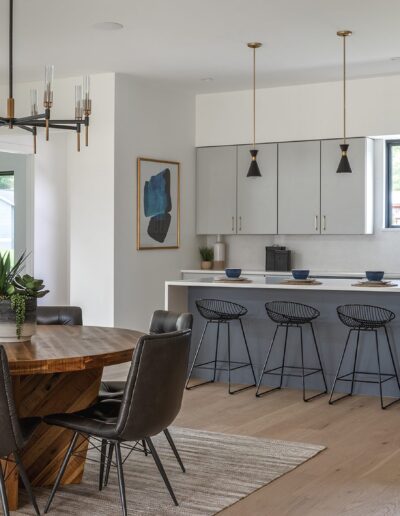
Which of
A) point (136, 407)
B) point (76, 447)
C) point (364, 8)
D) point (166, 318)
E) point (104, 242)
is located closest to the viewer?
point (136, 407)

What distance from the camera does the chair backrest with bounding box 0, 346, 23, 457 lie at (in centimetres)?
325

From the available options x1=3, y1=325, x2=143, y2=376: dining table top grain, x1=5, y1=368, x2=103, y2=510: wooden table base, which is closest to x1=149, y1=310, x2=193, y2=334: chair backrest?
x1=3, y1=325, x2=143, y2=376: dining table top grain

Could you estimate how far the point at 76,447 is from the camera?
13.0 feet

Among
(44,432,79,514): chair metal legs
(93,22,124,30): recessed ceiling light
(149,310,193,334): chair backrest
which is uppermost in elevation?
(93,22,124,30): recessed ceiling light

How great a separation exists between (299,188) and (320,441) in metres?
3.81

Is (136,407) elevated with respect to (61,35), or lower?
lower

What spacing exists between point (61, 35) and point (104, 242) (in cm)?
211

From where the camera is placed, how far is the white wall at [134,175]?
7.74m

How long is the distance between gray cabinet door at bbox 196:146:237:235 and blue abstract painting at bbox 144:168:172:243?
1.77 feet

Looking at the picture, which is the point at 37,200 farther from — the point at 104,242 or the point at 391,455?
the point at 391,455

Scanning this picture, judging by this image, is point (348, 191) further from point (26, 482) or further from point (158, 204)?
point (26, 482)

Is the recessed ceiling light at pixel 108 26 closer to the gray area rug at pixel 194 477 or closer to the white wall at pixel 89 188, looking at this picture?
the white wall at pixel 89 188

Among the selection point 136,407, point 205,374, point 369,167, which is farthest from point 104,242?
point 136,407

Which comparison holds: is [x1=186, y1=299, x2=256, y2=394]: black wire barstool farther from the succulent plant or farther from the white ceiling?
the succulent plant
